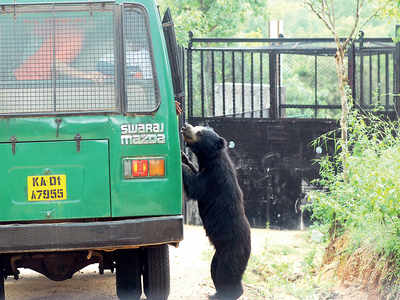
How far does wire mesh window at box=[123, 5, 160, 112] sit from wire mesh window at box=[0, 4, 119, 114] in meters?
0.12

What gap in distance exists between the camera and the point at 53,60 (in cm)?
521

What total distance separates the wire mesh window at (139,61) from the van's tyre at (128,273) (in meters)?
1.38

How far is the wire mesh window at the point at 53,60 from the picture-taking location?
5203mm

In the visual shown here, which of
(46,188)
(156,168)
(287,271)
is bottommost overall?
(287,271)

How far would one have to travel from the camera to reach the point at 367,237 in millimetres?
6773

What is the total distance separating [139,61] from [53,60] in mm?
625

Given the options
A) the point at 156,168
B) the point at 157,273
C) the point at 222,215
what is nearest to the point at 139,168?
the point at 156,168

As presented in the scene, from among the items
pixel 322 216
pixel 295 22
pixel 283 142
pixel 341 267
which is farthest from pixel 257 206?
pixel 295 22

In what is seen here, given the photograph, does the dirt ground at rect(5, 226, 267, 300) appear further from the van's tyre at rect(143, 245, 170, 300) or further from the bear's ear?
the bear's ear

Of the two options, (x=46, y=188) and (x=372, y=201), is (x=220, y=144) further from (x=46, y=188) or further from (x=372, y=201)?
(x=46, y=188)

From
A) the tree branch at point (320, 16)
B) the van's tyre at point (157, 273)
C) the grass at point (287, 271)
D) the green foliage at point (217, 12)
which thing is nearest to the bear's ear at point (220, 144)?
the van's tyre at point (157, 273)

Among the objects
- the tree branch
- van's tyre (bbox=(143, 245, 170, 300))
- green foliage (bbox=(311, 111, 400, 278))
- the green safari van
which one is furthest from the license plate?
the tree branch

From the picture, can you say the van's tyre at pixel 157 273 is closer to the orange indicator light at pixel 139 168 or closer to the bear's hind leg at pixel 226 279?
the bear's hind leg at pixel 226 279

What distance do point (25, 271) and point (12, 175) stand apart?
3288 mm
